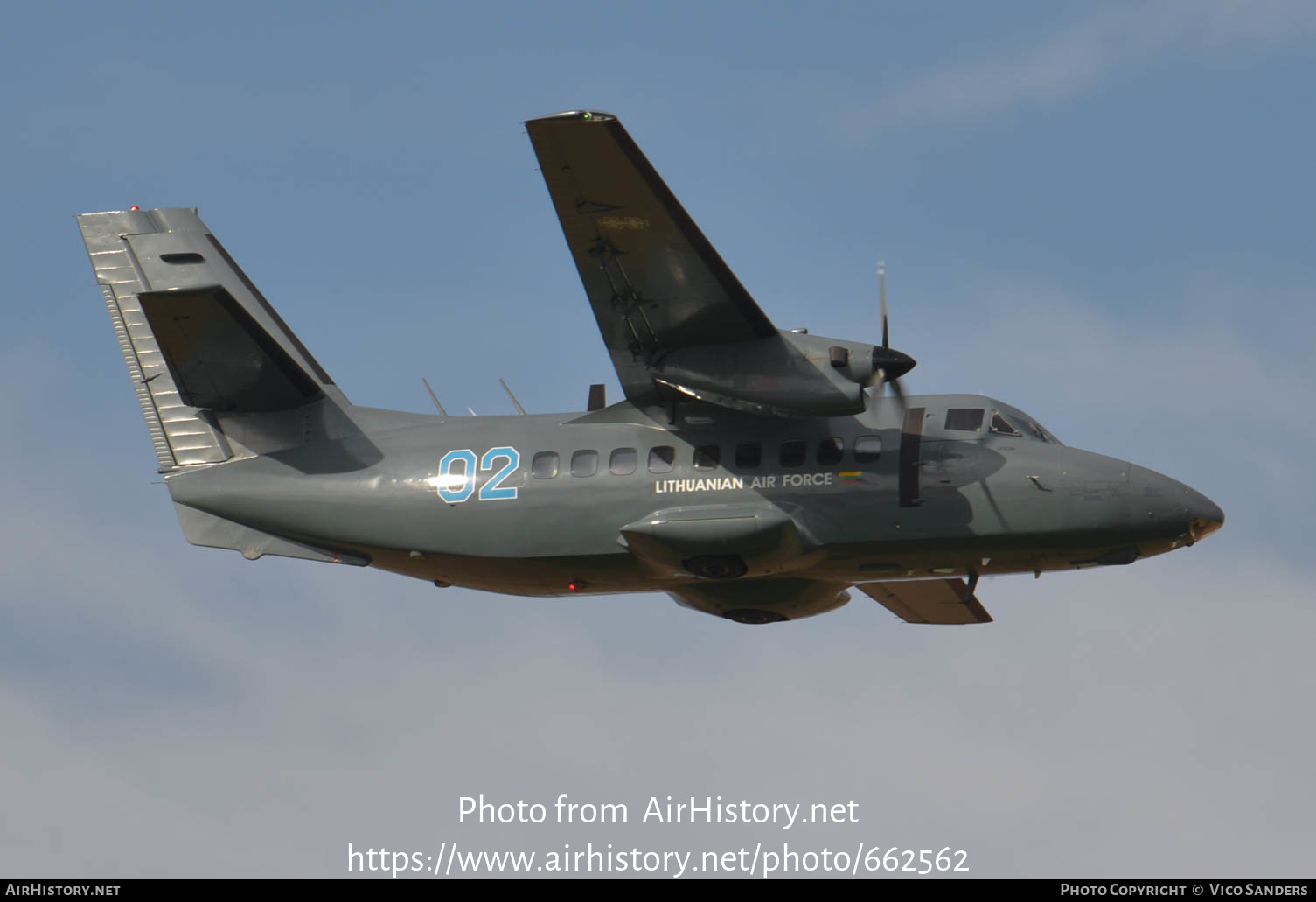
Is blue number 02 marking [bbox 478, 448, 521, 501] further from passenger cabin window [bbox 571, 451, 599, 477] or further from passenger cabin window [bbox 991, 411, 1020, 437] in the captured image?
passenger cabin window [bbox 991, 411, 1020, 437]

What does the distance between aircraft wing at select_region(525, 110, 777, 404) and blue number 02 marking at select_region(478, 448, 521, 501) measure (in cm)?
185

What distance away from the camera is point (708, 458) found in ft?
69.7

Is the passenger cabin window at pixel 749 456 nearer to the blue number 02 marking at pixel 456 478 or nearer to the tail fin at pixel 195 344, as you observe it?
the blue number 02 marking at pixel 456 478

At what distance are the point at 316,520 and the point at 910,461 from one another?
7920 mm

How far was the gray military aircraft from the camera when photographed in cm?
2014

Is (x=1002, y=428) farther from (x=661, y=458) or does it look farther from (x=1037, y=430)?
(x=661, y=458)

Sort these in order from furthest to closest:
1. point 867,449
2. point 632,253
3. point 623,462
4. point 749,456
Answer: point 623,462 < point 749,456 < point 867,449 < point 632,253


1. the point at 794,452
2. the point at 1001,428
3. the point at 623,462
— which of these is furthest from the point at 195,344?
the point at 1001,428

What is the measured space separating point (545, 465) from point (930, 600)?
6.43m

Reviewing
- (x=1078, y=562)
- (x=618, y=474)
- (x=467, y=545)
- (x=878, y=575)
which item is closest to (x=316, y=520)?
(x=467, y=545)

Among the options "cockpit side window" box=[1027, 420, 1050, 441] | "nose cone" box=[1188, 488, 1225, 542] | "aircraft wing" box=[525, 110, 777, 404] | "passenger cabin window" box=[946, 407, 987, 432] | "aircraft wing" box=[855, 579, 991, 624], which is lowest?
"aircraft wing" box=[855, 579, 991, 624]

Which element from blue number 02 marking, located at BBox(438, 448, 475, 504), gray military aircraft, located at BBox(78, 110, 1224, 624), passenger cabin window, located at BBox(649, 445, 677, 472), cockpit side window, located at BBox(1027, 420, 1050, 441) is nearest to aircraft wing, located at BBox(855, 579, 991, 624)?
gray military aircraft, located at BBox(78, 110, 1224, 624)

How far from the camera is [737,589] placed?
22.6 metres

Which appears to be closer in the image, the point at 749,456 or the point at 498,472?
the point at 749,456
